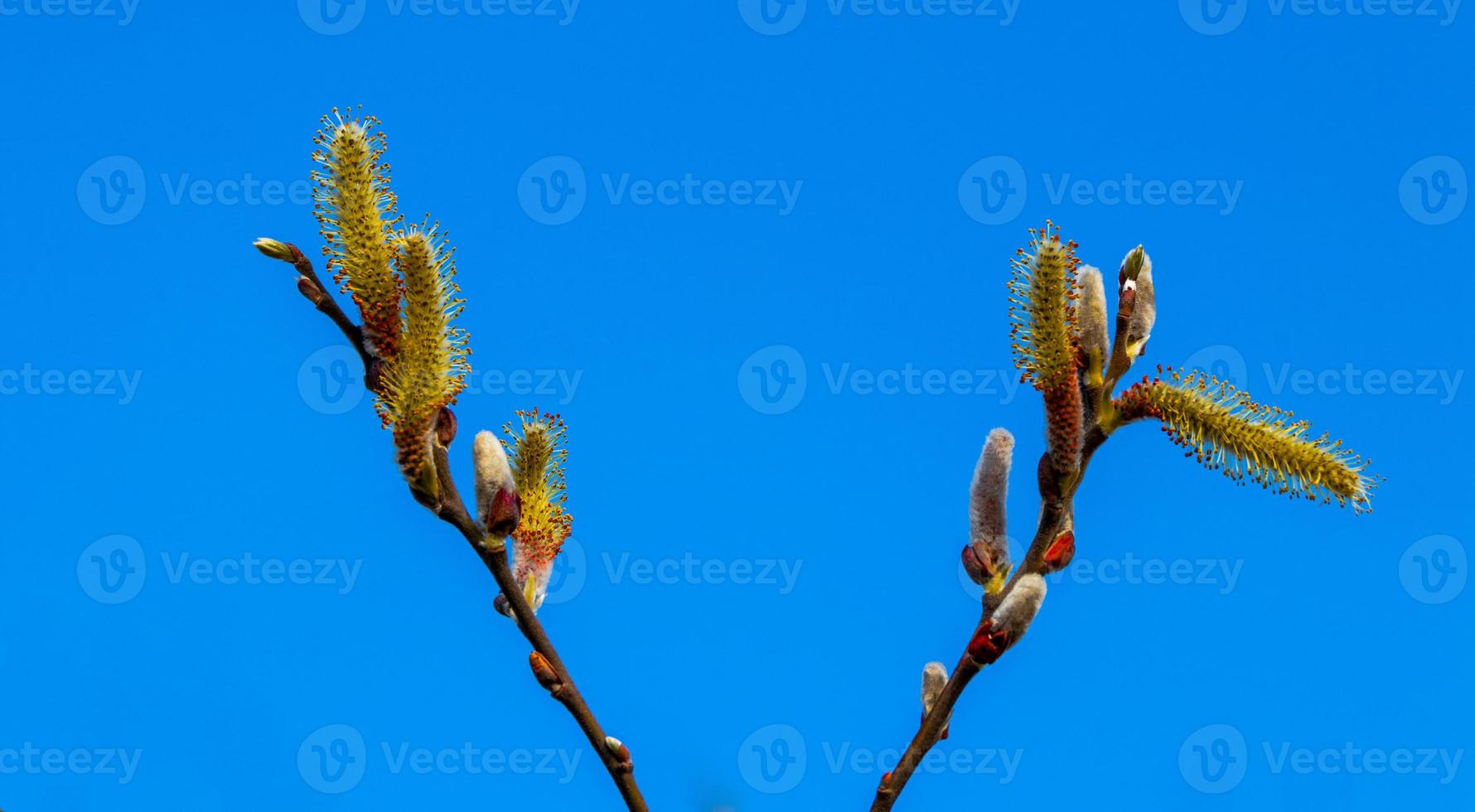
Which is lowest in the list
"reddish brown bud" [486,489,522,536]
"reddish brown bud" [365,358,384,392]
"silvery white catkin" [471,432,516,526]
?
"reddish brown bud" [486,489,522,536]

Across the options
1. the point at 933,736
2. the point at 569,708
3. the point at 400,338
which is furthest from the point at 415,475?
the point at 933,736

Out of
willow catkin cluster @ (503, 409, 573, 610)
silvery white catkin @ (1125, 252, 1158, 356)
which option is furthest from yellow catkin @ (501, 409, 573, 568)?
silvery white catkin @ (1125, 252, 1158, 356)

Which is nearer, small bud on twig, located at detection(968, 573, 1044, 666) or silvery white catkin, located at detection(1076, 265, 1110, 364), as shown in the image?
small bud on twig, located at detection(968, 573, 1044, 666)

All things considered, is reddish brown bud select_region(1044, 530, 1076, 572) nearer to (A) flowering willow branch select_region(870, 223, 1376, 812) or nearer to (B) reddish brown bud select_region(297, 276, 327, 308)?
(A) flowering willow branch select_region(870, 223, 1376, 812)

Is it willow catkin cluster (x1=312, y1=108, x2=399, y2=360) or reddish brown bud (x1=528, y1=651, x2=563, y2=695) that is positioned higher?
willow catkin cluster (x1=312, y1=108, x2=399, y2=360)

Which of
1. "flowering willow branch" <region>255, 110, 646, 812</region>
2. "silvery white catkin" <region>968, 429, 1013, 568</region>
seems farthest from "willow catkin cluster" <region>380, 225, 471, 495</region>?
"silvery white catkin" <region>968, 429, 1013, 568</region>

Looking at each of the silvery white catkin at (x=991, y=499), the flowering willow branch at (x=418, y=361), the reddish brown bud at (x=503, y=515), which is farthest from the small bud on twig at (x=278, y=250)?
the silvery white catkin at (x=991, y=499)

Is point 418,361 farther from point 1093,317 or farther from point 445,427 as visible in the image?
point 1093,317

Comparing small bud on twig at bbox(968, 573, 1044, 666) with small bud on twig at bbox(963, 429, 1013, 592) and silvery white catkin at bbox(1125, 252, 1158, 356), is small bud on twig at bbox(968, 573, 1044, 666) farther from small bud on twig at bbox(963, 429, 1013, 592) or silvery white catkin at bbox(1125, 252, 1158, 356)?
silvery white catkin at bbox(1125, 252, 1158, 356)
